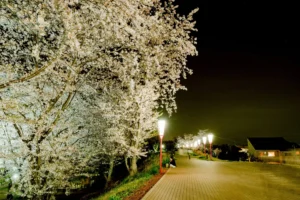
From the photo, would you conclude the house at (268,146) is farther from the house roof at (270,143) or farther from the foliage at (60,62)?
the foliage at (60,62)

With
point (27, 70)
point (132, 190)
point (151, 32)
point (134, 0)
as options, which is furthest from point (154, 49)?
point (132, 190)

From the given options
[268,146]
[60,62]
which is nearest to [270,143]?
[268,146]

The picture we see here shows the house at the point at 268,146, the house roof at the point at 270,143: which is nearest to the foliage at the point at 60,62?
the house at the point at 268,146

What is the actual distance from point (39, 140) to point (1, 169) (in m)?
4.27

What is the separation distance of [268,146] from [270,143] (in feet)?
8.30

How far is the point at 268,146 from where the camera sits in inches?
2530

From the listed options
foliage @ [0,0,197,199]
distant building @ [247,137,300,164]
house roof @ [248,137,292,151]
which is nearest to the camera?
foliage @ [0,0,197,199]

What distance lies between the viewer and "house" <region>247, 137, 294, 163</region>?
62.1 meters

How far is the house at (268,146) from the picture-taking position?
6212 cm

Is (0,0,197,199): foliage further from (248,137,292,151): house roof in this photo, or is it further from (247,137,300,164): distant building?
(248,137,292,151): house roof

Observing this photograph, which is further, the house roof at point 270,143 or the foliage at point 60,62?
the house roof at point 270,143

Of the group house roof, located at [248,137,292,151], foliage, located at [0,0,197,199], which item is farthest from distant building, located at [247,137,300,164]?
foliage, located at [0,0,197,199]

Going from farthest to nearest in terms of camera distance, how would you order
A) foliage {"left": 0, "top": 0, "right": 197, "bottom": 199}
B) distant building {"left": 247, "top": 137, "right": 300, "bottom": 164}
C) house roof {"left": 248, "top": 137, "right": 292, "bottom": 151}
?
house roof {"left": 248, "top": 137, "right": 292, "bottom": 151} → distant building {"left": 247, "top": 137, "right": 300, "bottom": 164} → foliage {"left": 0, "top": 0, "right": 197, "bottom": 199}

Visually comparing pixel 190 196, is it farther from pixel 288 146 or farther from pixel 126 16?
pixel 288 146
